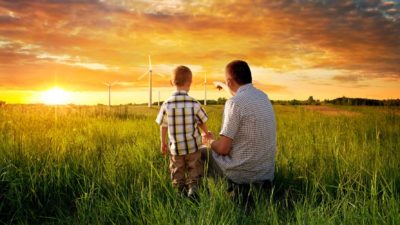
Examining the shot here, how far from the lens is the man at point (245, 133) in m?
4.90

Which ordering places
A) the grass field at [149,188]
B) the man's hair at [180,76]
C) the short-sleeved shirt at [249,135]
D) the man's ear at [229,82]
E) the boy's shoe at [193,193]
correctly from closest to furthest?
the grass field at [149,188] < the short-sleeved shirt at [249,135] < the man's ear at [229,82] < the boy's shoe at [193,193] < the man's hair at [180,76]

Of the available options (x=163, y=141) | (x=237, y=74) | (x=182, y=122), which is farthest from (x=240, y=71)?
(x=163, y=141)

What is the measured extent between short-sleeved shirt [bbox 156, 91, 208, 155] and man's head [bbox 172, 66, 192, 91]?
92 millimetres

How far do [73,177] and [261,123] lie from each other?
102 inches

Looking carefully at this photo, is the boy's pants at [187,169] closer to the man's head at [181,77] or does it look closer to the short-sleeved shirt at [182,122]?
the short-sleeved shirt at [182,122]

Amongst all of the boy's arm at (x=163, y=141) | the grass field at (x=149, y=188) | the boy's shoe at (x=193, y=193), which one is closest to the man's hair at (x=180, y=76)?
the boy's arm at (x=163, y=141)

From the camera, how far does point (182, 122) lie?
562 cm

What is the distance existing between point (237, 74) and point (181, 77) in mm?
907

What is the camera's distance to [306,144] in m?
7.55

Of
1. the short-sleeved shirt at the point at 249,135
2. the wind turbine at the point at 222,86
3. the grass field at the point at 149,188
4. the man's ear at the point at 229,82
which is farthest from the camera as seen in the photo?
the wind turbine at the point at 222,86

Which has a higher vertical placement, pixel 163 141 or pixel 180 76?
pixel 180 76

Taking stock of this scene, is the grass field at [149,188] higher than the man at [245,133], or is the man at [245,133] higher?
the man at [245,133]

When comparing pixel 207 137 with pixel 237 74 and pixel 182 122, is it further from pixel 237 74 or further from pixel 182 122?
pixel 237 74

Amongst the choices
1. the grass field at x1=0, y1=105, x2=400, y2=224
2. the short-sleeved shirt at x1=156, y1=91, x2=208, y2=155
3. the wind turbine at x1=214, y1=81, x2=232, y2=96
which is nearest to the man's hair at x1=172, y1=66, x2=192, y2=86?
the short-sleeved shirt at x1=156, y1=91, x2=208, y2=155
